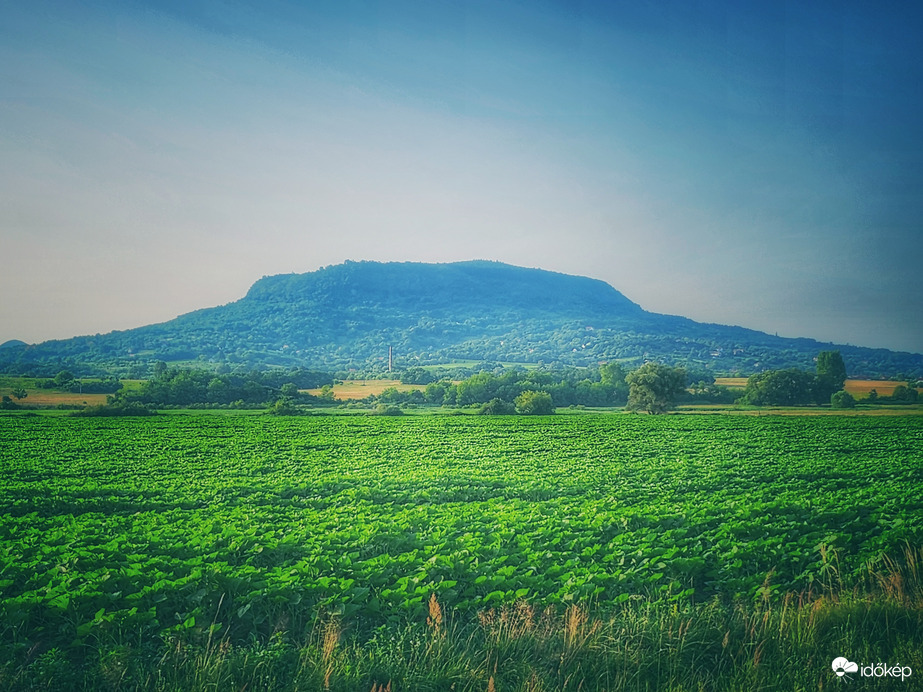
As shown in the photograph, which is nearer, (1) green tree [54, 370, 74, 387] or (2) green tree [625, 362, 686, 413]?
(1) green tree [54, 370, 74, 387]

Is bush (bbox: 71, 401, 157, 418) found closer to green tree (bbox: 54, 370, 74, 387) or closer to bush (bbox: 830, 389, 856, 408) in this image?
green tree (bbox: 54, 370, 74, 387)

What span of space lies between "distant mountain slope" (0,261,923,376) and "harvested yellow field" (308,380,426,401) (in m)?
12.0

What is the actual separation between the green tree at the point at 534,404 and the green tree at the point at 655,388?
8.13 m

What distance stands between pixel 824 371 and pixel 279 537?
37977 mm

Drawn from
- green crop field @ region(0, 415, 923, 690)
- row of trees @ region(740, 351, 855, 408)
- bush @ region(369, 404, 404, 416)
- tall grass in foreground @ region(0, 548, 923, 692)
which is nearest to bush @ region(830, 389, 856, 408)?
row of trees @ region(740, 351, 855, 408)

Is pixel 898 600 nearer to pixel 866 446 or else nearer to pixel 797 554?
pixel 797 554

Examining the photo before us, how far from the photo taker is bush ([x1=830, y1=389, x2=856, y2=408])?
33.2m

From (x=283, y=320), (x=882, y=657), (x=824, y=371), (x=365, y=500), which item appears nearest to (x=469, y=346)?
(x=283, y=320)

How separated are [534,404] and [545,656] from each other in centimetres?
4061

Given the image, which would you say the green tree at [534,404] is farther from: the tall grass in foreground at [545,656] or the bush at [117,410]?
the tall grass in foreground at [545,656]

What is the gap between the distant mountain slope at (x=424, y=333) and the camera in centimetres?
3712

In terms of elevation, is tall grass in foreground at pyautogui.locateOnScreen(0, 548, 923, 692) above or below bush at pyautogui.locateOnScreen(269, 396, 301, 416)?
above

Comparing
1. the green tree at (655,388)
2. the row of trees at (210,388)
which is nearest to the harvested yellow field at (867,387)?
the green tree at (655,388)

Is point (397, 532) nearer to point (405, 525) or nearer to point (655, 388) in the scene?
point (405, 525)
